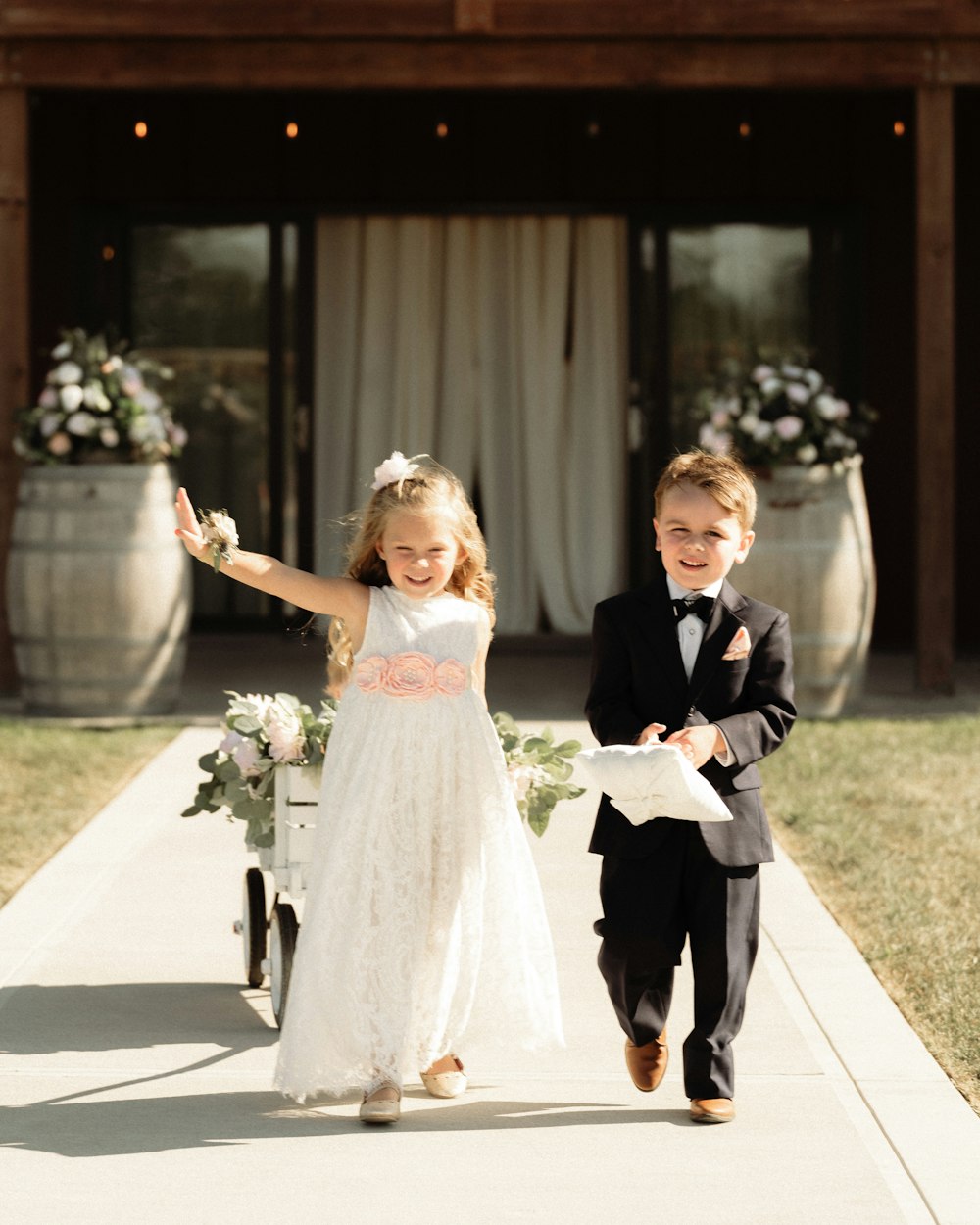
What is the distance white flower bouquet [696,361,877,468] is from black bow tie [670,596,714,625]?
4949mm

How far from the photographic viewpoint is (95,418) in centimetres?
872

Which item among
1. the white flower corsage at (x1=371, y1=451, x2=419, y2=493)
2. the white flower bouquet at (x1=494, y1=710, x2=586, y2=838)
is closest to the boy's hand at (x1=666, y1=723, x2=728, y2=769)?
the white flower bouquet at (x1=494, y1=710, x2=586, y2=838)

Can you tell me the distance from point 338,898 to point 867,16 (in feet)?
20.6

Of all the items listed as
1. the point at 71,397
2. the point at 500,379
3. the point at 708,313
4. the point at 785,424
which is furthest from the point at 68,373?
the point at 708,313

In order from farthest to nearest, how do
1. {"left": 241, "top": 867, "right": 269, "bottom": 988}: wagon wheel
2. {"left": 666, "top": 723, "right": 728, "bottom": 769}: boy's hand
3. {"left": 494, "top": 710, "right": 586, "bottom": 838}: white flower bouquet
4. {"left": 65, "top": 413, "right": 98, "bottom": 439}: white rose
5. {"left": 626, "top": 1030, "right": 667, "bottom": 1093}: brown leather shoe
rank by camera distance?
1. {"left": 65, "top": 413, "right": 98, "bottom": 439}: white rose
2. {"left": 241, "top": 867, "right": 269, "bottom": 988}: wagon wheel
3. {"left": 494, "top": 710, "right": 586, "bottom": 838}: white flower bouquet
4. {"left": 626, "top": 1030, "right": 667, "bottom": 1093}: brown leather shoe
5. {"left": 666, "top": 723, "right": 728, "bottom": 769}: boy's hand

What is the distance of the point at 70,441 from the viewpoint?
8.74 m

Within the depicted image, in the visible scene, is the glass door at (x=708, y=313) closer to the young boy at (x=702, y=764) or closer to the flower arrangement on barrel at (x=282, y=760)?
the flower arrangement on barrel at (x=282, y=760)

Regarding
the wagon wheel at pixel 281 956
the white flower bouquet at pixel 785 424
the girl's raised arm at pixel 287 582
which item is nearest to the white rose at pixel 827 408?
the white flower bouquet at pixel 785 424

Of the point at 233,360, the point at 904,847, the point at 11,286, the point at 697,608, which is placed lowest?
the point at 904,847

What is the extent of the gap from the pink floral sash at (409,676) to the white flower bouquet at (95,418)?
16.0 feet

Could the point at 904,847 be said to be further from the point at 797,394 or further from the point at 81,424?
the point at 81,424

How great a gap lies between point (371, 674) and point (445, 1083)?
0.80 meters

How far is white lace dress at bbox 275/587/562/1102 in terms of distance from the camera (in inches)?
152

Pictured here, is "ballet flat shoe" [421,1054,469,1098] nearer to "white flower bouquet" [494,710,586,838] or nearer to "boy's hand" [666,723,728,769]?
"white flower bouquet" [494,710,586,838]
